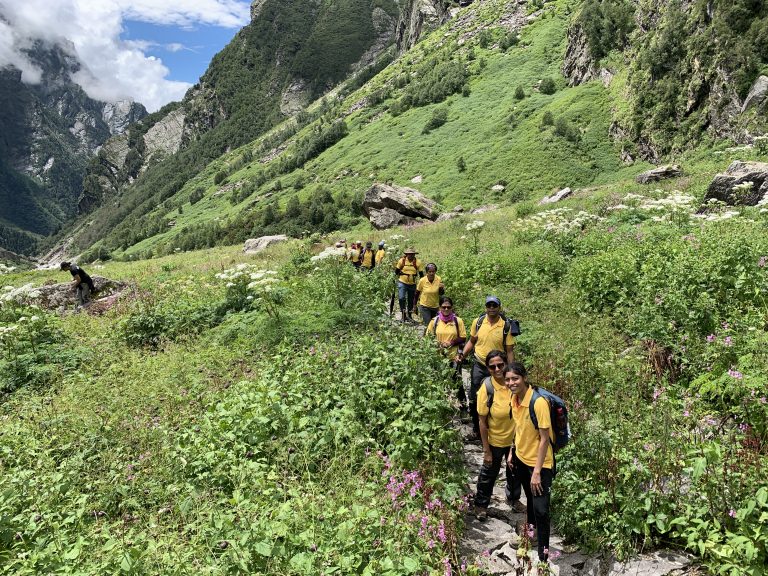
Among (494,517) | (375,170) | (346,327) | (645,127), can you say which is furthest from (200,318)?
(375,170)

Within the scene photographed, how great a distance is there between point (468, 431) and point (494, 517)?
206 cm

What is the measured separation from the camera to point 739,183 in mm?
15203

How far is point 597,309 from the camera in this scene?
971 cm

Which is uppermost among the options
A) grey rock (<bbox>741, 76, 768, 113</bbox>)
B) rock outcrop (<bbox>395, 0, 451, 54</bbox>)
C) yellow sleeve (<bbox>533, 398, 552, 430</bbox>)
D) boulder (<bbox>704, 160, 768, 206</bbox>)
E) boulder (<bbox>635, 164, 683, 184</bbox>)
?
rock outcrop (<bbox>395, 0, 451, 54</bbox>)

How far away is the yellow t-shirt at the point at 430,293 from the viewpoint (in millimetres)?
10695

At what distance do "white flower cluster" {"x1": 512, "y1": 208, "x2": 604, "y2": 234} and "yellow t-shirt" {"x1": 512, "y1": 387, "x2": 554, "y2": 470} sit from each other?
37.2 feet

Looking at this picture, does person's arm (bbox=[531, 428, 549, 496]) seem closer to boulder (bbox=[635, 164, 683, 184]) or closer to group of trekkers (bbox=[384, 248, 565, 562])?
group of trekkers (bbox=[384, 248, 565, 562])

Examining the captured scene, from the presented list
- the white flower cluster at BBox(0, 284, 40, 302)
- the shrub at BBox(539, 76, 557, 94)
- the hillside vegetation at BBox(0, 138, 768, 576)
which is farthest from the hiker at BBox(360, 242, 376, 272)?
the shrub at BBox(539, 76, 557, 94)

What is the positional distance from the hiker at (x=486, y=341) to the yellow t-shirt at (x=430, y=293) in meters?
3.26

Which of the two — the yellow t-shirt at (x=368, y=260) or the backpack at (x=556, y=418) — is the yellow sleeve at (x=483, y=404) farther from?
the yellow t-shirt at (x=368, y=260)

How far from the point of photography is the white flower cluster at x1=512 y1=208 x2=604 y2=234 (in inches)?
607

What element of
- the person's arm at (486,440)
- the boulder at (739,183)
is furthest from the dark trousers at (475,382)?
the boulder at (739,183)

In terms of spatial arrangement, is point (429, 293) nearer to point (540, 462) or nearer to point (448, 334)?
point (448, 334)

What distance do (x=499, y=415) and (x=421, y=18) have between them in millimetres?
163710
